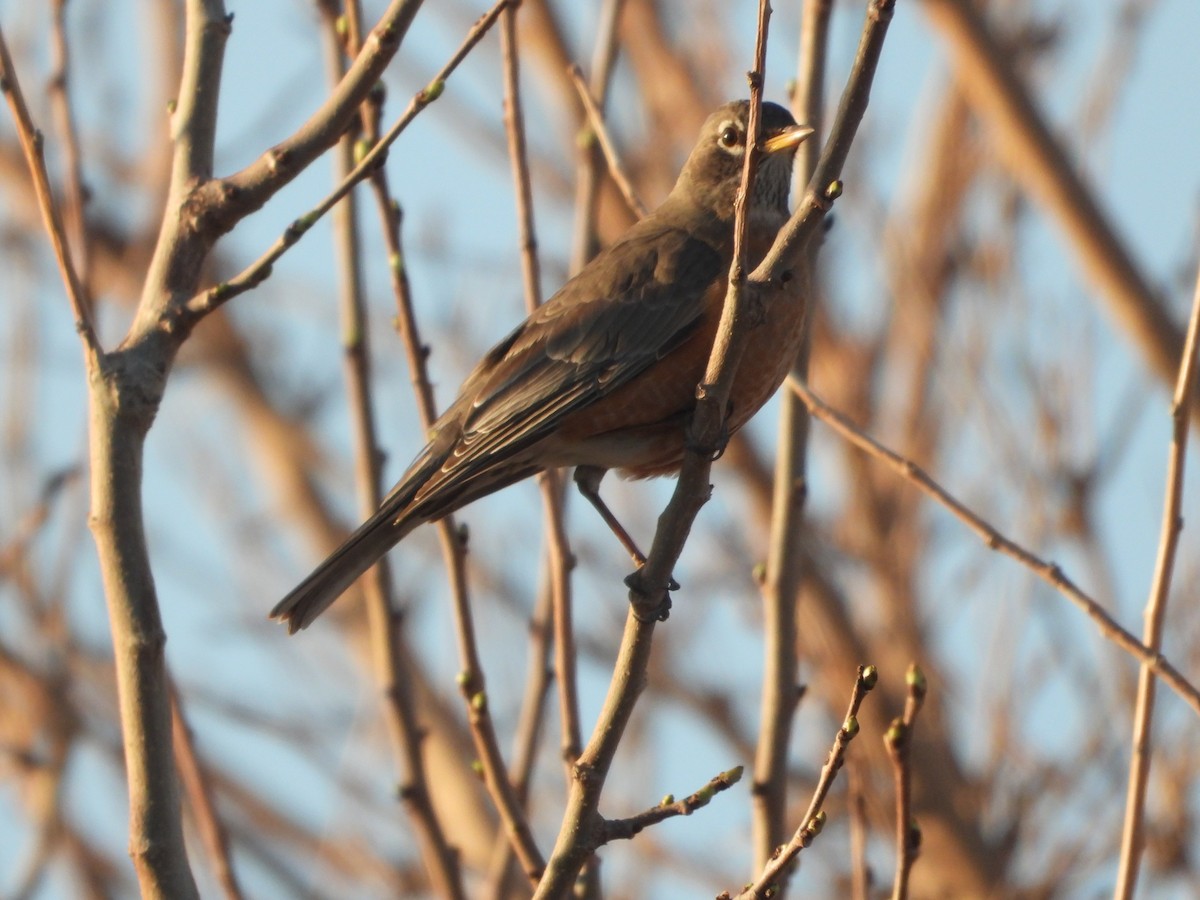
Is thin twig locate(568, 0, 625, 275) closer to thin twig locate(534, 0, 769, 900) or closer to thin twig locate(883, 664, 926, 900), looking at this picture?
thin twig locate(534, 0, 769, 900)

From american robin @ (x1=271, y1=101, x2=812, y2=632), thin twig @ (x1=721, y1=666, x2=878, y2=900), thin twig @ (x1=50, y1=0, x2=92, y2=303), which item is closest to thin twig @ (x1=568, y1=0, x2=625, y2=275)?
american robin @ (x1=271, y1=101, x2=812, y2=632)

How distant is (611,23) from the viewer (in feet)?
15.1

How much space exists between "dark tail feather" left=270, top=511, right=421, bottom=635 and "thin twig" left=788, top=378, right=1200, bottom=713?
1.11 metres

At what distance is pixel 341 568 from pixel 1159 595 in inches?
77.0

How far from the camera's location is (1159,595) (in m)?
3.41

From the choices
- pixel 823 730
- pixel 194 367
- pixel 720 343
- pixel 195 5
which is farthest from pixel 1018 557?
pixel 194 367

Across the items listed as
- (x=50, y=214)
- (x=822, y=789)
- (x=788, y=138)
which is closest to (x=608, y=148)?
(x=788, y=138)

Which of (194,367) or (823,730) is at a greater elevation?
(194,367)

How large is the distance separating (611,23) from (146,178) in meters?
5.89

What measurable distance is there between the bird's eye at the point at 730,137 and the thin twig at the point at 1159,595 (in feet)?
7.89

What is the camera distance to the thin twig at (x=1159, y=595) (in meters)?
3.27

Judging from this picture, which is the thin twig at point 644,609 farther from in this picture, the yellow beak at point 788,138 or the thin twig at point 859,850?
the yellow beak at point 788,138

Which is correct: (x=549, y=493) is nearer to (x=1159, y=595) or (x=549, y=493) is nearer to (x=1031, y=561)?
(x=1031, y=561)

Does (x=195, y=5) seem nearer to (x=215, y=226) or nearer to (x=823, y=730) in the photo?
(x=215, y=226)
